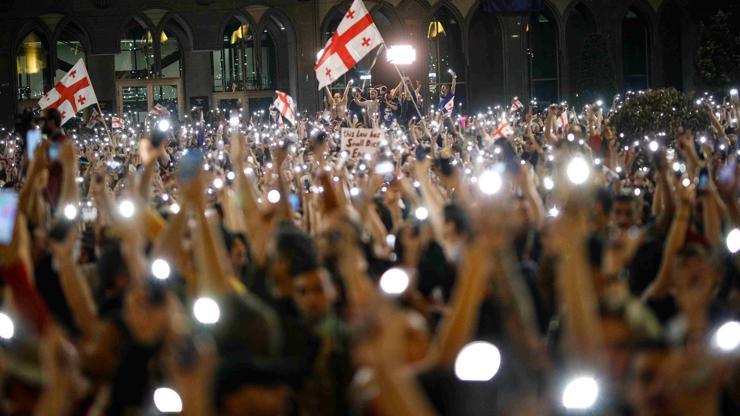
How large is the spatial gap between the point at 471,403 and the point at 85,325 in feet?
5.73

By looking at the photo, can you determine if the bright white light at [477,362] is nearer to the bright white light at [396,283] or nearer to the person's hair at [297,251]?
the bright white light at [396,283]

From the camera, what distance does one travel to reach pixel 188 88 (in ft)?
120

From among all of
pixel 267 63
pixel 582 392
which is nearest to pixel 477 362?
pixel 582 392

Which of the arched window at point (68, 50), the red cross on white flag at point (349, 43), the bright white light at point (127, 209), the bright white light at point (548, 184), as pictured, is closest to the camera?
the bright white light at point (127, 209)

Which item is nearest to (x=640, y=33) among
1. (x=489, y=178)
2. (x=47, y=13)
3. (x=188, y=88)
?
(x=188, y=88)

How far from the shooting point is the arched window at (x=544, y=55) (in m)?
37.9

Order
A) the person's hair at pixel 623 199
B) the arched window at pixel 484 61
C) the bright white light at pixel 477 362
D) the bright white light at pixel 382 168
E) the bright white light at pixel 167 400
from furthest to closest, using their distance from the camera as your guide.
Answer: the arched window at pixel 484 61, the bright white light at pixel 382 168, the person's hair at pixel 623 199, the bright white light at pixel 167 400, the bright white light at pixel 477 362

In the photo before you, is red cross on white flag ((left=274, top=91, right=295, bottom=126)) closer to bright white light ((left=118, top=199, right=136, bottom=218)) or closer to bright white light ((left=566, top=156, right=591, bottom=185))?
bright white light ((left=566, top=156, right=591, bottom=185))

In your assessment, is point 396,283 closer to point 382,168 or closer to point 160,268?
point 160,268

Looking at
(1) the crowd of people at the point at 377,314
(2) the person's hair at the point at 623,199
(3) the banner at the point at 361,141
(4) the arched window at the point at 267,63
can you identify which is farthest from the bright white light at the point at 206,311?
(4) the arched window at the point at 267,63

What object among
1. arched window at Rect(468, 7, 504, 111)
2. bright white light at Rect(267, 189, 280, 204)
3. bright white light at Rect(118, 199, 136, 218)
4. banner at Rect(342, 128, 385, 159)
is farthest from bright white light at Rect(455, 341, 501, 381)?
arched window at Rect(468, 7, 504, 111)

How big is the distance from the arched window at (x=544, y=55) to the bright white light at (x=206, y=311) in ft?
111

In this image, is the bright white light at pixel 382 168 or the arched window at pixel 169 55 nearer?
the bright white light at pixel 382 168

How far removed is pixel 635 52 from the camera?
128 ft
